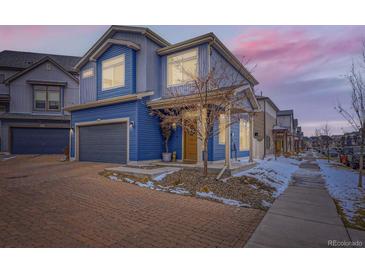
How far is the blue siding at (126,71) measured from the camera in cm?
1148

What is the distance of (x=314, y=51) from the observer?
9453 mm

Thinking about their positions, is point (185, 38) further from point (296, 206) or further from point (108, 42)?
point (296, 206)

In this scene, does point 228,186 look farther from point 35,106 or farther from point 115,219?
point 35,106

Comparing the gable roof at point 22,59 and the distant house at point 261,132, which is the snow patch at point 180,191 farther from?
the gable roof at point 22,59

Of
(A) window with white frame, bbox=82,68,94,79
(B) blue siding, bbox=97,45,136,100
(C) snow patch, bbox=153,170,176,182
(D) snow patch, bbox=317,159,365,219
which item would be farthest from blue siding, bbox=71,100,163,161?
(D) snow patch, bbox=317,159,365,219

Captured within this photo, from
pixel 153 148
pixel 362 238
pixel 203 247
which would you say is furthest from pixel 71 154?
pixel 362 238

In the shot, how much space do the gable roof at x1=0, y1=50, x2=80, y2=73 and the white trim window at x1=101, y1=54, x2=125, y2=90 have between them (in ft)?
34.9

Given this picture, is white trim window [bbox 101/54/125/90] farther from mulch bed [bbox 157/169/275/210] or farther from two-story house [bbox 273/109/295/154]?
two-story house [bbox 273/109/295/154]

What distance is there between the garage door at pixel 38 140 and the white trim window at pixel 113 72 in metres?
10.3

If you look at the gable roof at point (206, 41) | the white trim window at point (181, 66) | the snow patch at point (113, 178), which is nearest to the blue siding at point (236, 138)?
the gable roof at point (206, 41)

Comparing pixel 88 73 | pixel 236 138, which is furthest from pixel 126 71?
pixel 236 138

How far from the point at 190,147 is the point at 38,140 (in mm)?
16641

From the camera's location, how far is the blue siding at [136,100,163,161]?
1050 cm

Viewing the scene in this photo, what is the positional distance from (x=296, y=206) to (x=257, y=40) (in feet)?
27.3
